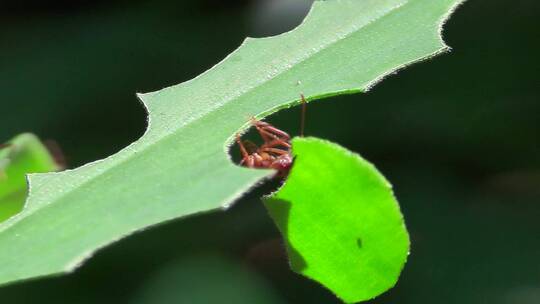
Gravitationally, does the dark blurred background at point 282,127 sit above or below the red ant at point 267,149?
below

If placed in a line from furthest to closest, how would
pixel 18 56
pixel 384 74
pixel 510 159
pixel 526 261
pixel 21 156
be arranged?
pixel 18 56 → pixel 510 159 → pixel 526 261 → pixel 21 156 → pixel 384 74

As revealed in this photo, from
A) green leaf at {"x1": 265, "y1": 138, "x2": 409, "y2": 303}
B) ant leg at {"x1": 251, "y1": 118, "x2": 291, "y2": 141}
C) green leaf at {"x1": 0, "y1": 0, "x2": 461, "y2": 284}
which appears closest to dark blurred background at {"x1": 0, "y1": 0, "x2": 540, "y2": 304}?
ant leg at {"x1": 251, "y1": 118, "x2": 291, "y2": 141}

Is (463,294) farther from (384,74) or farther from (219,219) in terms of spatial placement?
(384,74)

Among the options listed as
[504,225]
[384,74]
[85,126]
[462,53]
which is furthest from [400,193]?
[384,74]

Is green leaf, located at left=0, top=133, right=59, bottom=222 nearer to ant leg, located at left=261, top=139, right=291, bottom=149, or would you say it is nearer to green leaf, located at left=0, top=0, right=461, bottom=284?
green leaf, located at left=0, top=0, right=461, bottom=284

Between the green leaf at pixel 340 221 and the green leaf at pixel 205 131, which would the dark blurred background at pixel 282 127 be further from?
the green leaf at pixel 340 221

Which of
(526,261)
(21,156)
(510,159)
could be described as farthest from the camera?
(510,159)

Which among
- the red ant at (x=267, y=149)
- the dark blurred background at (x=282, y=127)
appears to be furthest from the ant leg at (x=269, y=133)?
the dark blurred background at (x=282, y=127)
